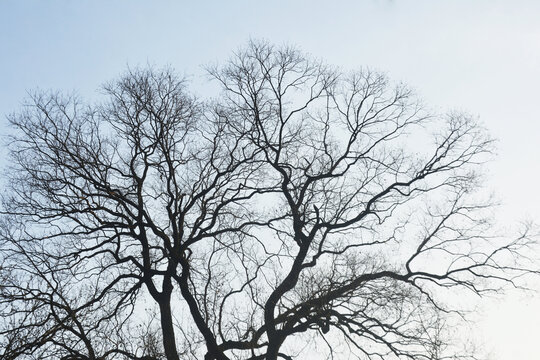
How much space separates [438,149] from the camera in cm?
2062

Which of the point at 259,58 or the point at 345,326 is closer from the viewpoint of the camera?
the point at 345,326

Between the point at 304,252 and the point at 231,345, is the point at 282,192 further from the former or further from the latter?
the point at 231,345

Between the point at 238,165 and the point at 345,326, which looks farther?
the point at 238,165

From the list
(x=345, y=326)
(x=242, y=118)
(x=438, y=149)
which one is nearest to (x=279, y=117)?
(x=242, y=118)

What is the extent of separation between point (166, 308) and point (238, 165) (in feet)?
13.9

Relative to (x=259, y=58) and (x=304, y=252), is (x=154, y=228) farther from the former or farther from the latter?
(x=259, y=58)

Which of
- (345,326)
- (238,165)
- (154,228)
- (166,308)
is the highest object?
(238,165)

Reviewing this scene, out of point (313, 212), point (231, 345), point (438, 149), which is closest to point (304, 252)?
point (313, 212)

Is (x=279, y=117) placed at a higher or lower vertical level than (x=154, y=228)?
higher

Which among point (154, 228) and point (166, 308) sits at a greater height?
point (154, 228)

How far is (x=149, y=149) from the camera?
2080 cm

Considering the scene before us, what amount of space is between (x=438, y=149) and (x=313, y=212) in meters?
3.65

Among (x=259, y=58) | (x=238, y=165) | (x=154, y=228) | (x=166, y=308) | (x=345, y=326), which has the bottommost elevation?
(x=345, y=326)

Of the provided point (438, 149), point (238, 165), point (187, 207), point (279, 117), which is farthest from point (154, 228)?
point (438, 149)
